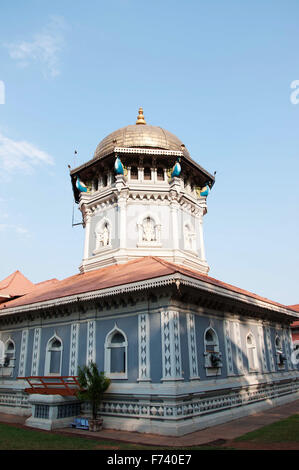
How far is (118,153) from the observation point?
19125 mm

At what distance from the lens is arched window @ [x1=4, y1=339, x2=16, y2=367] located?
1650 cm

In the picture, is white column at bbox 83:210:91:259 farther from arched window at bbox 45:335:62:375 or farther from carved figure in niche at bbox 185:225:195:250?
arched window at bbox 45:335:62:375

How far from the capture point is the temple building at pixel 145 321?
11727 millimetres

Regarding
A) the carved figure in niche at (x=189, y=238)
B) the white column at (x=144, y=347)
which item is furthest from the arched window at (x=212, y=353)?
the carved figure in niche at (x=189, y=238)

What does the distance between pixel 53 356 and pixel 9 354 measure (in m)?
3.29

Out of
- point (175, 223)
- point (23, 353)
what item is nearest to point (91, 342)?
point (23, 353)

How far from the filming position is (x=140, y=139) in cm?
2059

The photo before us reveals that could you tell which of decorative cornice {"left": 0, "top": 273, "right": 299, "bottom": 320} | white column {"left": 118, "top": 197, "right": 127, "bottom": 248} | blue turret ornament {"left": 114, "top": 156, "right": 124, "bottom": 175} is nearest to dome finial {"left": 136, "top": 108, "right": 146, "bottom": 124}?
blue turret ornament {"left": 114, "top": 156, "right": 124, "bottom": 175}

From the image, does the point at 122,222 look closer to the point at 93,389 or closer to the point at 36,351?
the point at 36,351

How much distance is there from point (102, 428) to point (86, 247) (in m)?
10.3
